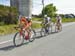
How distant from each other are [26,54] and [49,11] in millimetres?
78448

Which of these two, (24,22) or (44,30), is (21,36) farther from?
(44,30)

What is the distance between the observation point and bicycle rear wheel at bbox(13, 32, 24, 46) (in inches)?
513

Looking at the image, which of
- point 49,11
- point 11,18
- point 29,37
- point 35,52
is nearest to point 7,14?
point 11,18

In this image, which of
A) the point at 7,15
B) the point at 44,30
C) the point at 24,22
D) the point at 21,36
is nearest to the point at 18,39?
the point at 21,36

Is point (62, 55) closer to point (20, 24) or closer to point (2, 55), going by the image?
point (2, 55)

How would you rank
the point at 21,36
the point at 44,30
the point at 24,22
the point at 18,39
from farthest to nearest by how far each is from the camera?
the point at 44,30, the point at 24,22, the point at 21,36, the point at 18,39

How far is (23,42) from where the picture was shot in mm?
13828

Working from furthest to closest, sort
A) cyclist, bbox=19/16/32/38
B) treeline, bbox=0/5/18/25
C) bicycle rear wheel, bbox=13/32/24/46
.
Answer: treeline, bbox=0/5/18/25 < cyclist, bbox=19/16/32/38 < bicycle rear wheel, bbox=13/32/24/46

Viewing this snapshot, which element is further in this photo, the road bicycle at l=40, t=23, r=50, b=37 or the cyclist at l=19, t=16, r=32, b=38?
the road bicycle at l=40, t=23, r=50, b=37

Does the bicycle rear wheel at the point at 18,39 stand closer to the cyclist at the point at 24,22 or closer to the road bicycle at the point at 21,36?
the road bicycle at the point at 21,36

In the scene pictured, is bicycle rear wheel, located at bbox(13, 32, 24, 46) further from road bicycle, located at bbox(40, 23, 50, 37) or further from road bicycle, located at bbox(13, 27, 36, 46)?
road bicycle, located at bbox(40, 23, 50, 37)

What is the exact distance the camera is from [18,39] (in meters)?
13.2

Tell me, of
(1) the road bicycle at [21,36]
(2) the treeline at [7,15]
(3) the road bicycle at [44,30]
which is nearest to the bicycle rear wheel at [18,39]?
(1) the road bicycle at [21,36]

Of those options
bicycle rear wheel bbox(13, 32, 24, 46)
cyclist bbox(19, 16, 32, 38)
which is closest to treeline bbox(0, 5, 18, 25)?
cyclist bbox(19, 16, 32, 38)
